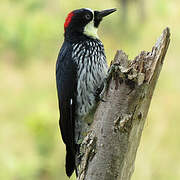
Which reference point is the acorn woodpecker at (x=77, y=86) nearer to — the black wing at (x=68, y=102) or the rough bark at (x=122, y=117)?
the black wing at (x=68, y=102)

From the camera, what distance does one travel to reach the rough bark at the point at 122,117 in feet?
6.75

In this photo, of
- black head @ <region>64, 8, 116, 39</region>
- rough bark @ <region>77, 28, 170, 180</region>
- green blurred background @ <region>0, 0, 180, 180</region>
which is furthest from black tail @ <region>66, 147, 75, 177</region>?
green blurred background @ <region>0, 0, 180, 180</region>

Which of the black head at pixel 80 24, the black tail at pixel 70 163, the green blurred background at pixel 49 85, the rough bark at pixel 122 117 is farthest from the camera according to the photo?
the green blurred background at pixel 49 85

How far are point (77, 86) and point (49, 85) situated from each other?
145 inches

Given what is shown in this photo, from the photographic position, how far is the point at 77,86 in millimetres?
2697

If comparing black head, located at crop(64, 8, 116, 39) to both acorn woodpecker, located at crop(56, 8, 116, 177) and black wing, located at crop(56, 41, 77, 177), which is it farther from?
black wing, located at crop(56, 41, 77, 177)

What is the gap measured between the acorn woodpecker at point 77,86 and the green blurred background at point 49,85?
0.75 m

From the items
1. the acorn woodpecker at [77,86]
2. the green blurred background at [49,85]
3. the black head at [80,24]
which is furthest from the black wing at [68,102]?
the green blurred background at [49,85]

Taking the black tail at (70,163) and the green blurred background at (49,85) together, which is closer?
the black tail at (70,163)

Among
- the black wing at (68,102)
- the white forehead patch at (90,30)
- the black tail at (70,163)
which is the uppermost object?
the white forehead patch at (90,30)

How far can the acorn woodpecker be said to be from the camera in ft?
8.77

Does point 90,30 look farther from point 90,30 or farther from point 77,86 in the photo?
point 77,86

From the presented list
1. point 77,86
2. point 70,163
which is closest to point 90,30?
point 77,86

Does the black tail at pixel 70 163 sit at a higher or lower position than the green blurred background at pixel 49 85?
lower
